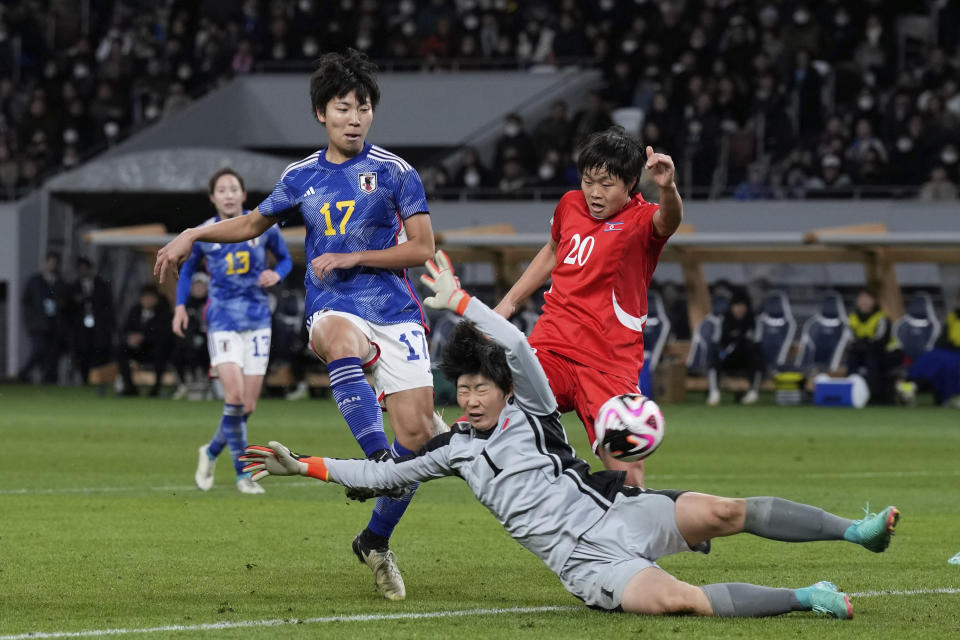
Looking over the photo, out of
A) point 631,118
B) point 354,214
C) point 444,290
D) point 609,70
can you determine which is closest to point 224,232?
point 354,214

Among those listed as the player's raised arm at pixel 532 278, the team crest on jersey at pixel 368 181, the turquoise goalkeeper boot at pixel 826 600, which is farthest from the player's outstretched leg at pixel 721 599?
the team crest on jersey at pixel 368 181

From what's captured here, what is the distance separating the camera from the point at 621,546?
20.4ft

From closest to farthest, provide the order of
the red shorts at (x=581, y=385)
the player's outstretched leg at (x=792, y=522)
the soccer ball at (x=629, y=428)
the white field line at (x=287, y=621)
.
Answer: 1. the white field line at (x=287, y=621)
2. the player's outstretched leg at (x=792, y=522)
3. the soccer ball at (x=629, y=428)
4. the red shorts at (x=581, y=385)

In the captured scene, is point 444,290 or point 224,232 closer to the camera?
point 444,290

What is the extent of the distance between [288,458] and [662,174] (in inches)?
80.0

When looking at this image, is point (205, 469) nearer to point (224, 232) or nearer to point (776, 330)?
point (224, 232)

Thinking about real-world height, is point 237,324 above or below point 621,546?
below

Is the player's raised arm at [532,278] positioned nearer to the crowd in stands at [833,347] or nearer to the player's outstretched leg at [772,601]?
the player's outstretched leg at [772,601]

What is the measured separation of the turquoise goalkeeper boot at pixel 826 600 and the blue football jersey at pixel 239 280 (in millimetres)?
6577

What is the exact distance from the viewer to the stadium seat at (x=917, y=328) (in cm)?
2506

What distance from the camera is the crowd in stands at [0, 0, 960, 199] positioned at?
27.7 metres

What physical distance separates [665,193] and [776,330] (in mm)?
19518

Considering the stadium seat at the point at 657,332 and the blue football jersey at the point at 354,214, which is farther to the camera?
the stadium seat at the point at 657,332

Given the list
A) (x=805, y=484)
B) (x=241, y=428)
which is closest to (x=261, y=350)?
(x=241, y=428)
